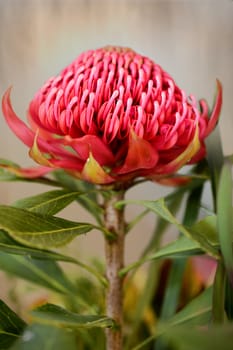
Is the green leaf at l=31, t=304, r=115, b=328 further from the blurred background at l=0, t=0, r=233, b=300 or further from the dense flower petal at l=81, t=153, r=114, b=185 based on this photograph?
the blurred background at l=0, t=0, r=233, b=300

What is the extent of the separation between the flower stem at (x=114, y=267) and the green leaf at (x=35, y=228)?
0.35 ft

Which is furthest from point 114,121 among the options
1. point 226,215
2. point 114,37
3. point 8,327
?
point 114,37

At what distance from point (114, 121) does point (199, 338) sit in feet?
0.90

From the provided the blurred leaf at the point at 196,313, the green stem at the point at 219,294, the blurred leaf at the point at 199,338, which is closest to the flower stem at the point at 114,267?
the blurred leaf at the point at 196,313

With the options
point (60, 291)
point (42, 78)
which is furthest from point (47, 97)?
point (42, 78)

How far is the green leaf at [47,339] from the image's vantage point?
354 millimetres

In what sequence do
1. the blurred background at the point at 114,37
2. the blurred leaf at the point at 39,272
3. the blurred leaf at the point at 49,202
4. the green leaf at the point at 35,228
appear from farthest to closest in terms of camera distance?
the blurred background at the point at 114,37, the blurred leaf at the point at 39,272, the blurred leaf at the point at 49,202, the green leaf at the point at 35,228

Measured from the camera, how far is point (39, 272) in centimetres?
70

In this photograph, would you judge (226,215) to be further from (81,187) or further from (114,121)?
(81,187)

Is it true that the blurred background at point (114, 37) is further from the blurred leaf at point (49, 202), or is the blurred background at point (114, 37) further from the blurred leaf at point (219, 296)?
the blurred leaf at point (219, 296)

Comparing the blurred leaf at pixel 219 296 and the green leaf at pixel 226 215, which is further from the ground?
the green leaf at pixel 226 215

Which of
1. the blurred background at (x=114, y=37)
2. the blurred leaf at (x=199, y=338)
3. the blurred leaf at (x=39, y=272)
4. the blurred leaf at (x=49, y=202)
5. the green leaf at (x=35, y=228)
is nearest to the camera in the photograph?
the blurred leaf at (x=199, y=338)

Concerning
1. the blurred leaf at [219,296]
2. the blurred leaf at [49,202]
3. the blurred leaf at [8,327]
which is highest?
the blurred leaf at [49,202]

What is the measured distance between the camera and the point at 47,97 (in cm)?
53
